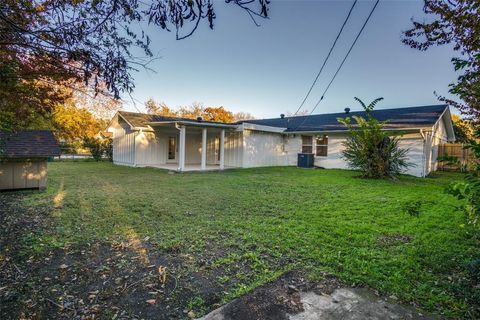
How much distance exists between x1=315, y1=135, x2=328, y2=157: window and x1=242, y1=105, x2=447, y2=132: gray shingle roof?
71cm

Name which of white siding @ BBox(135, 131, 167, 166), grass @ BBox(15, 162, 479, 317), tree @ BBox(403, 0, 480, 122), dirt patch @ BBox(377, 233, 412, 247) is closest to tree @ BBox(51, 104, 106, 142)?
white siding @ BBox(135, 131, 167, 166)

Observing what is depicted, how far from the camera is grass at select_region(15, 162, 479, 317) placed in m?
3.05

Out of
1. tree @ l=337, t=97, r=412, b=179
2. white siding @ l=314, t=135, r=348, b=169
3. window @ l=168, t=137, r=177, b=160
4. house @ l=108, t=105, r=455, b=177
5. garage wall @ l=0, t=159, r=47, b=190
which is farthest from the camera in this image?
window @ l=168, t=137, r=177, b=160

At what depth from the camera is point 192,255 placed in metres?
3.63

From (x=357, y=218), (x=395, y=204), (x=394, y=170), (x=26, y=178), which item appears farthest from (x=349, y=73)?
(x=26, y=178)

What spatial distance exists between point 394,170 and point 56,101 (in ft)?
39.0

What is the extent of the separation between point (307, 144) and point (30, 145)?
582 inches

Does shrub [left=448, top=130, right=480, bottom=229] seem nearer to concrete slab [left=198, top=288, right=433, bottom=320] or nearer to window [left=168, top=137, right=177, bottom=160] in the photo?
concrete slab [left=198, top=288, right=433, bottom=320]

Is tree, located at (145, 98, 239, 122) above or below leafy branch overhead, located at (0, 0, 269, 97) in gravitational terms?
above

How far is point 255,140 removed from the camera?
17109mm

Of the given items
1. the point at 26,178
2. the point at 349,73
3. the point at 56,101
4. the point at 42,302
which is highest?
the point at 349,73

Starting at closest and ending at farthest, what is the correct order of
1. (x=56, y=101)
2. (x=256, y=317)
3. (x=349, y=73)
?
(x=256, y=317) → (x=56, y=101) → (x=349, y=73)

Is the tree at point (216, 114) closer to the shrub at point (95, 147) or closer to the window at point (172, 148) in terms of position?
the shrub at point (95, 147)

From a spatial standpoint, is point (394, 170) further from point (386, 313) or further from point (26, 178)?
point (26, 178)
